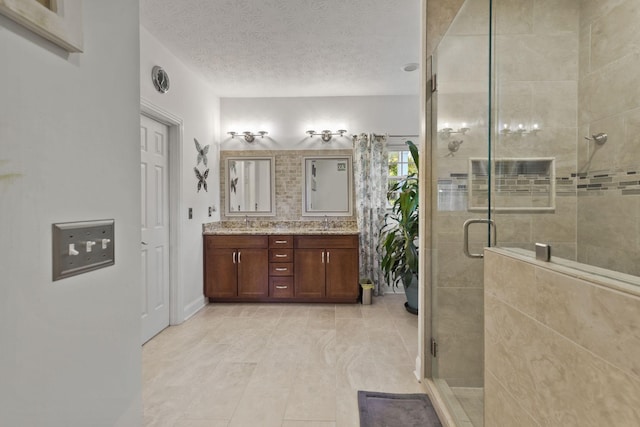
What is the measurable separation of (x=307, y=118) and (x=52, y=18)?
366cm

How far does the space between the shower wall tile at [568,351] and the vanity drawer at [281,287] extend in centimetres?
266

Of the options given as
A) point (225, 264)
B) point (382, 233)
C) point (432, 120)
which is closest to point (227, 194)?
point (225, 264)

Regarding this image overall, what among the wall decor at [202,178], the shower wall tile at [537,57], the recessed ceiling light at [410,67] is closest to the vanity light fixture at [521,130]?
the shower wall tile at [537,57]

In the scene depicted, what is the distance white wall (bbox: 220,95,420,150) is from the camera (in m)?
4.05

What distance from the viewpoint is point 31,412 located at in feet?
1.84

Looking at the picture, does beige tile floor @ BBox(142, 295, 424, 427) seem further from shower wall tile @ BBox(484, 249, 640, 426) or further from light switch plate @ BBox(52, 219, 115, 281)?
light switch plate @ BBox(52, 219, 115, 281)

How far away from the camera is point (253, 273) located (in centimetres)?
358

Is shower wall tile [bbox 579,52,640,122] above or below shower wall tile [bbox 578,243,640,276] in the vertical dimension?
above

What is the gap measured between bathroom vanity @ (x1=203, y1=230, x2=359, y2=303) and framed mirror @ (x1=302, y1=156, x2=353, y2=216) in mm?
634

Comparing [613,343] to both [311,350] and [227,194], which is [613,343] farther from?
[227,194]

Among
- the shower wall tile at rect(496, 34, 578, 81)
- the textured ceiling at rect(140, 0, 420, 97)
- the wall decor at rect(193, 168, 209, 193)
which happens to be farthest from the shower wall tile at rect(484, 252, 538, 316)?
the wall decor at rect(193, 168, 209, 193)

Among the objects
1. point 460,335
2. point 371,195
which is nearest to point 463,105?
point 460,335

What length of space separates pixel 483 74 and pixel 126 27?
5.08 ft

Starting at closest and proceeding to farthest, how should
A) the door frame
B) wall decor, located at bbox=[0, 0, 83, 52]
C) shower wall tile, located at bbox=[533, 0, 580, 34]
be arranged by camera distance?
wall decor, located at bbox=[0, 0, 83, 52]
shower wall tile, located at bbox=[533, 0, 580, 34]
the door frame
